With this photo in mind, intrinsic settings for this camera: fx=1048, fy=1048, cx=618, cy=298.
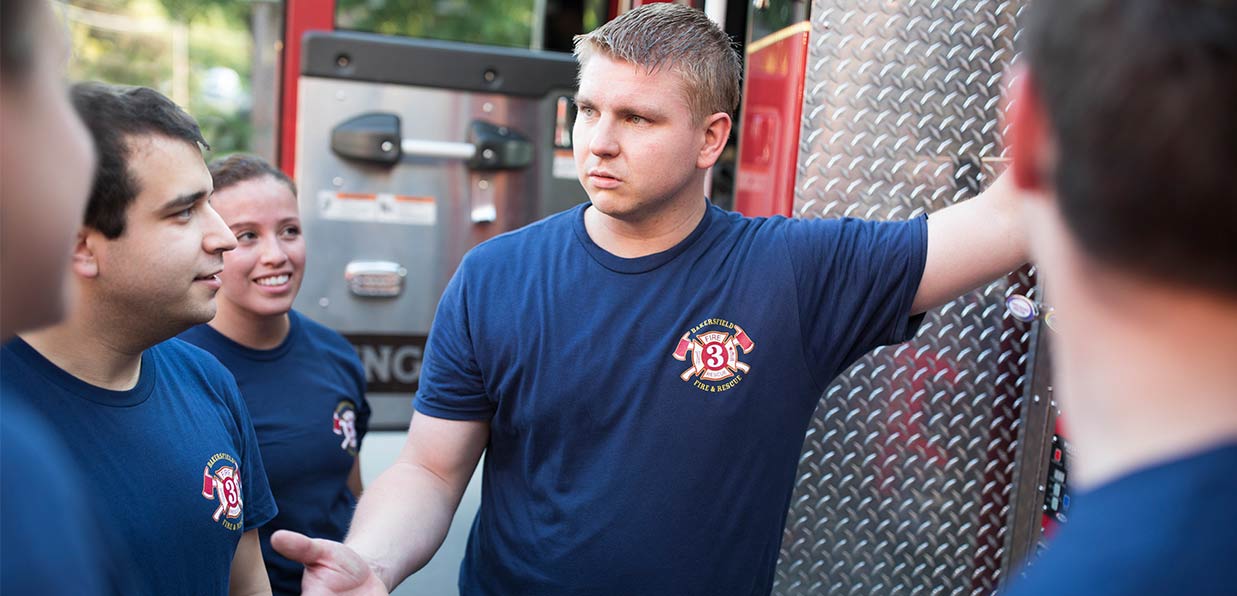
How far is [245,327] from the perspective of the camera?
257 cm

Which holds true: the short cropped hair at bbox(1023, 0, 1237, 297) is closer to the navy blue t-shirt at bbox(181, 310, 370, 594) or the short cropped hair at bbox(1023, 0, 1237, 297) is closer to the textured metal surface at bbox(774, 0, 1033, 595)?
the textured metal surface at bbox(774, 0, 1033, 595)

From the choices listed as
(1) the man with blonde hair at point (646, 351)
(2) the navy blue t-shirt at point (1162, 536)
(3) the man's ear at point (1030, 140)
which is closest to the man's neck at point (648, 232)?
(1) the man with blonde hair at point (646, 351)

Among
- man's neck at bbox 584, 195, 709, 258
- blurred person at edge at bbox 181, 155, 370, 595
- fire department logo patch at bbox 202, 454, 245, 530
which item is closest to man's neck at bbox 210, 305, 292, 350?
blurred person at edge at bbox 181, 155, 370, 595

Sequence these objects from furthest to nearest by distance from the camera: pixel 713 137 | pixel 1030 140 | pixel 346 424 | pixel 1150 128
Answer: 1. pixel 346 424
2. pixel 713 137
3. pixel 1030 140
4. pixel 1150 128

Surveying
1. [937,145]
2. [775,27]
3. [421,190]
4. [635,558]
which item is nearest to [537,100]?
[421,190]

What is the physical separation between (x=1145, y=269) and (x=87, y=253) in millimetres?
1524

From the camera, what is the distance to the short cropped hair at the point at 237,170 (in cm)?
271

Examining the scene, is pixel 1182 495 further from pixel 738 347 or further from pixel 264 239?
pixel 264 239

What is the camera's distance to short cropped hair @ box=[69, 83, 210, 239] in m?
1.65

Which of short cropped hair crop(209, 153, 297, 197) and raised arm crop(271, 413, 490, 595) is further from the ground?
short cropped hair crop(209, 153, 297, 197)

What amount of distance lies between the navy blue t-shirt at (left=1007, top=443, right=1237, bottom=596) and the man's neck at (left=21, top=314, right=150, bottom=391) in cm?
138

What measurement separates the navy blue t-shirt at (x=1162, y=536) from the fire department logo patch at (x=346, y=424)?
2111mm

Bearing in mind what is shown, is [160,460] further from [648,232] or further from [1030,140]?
[1030,140]

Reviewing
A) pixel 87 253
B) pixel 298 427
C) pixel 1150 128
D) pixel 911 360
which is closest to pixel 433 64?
pixel 298 427
